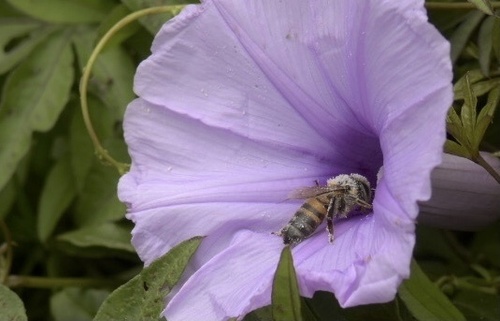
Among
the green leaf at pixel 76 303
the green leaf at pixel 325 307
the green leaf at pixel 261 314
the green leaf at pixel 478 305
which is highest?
the green leaf at pixel 261 314

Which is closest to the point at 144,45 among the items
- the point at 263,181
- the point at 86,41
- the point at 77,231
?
the point at 86,41

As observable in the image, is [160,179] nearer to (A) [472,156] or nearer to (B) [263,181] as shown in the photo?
(B) [263,181]

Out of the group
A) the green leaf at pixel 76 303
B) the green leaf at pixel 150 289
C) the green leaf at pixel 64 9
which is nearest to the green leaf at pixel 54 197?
the green leaf at pixel 76 303

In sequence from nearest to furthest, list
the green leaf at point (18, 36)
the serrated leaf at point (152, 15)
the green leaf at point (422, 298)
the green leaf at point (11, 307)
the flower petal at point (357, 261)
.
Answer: the flower petal at point (357, 261) → the green leaf at point (422, 298) → the green leaf at point (11, 307) → the serrated leaf at point (152, 15) → the green leaf at point (18, 36)

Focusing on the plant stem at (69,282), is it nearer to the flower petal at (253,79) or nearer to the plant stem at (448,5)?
the flower petal at (253,79)

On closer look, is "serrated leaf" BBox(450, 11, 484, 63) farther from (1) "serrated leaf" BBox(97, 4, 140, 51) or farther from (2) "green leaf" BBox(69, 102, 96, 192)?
(2) "green leaf" BBox(69, 102, 96, 192)

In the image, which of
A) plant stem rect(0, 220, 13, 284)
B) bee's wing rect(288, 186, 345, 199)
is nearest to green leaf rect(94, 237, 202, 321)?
bee's wing rect(288, 186, 345, 199)
